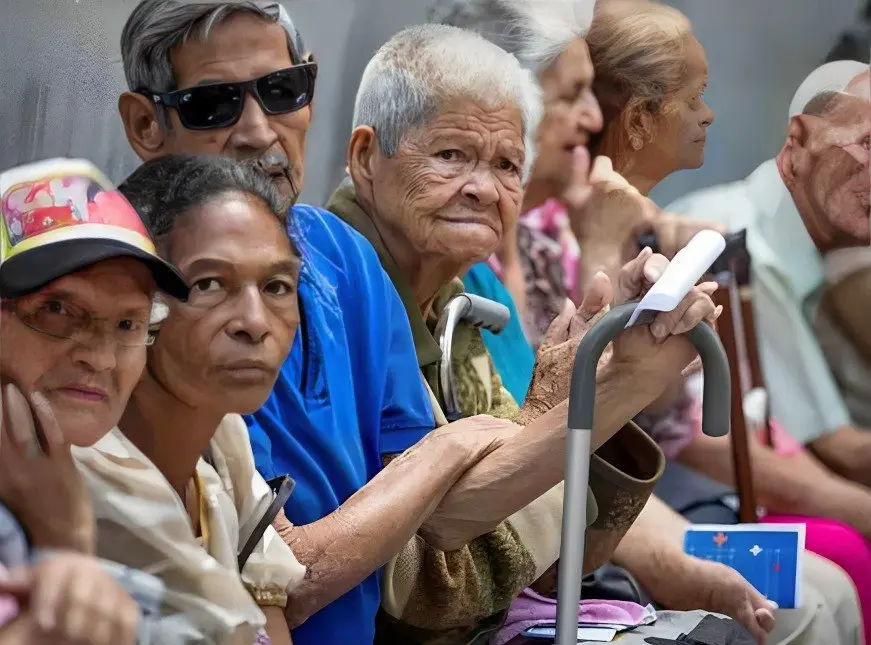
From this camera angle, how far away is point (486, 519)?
6.65 ft

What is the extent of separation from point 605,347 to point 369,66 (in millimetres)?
540

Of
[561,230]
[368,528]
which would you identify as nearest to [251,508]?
[368,528]

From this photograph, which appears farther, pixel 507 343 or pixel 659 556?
pixel 659 556

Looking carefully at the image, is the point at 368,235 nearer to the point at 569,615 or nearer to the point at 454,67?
A: the point at 454,67

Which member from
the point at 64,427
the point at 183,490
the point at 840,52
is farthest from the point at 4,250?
the point at 840,52

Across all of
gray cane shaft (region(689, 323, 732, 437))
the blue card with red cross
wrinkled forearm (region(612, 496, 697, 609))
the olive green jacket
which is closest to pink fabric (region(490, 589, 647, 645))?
the olive green jacket

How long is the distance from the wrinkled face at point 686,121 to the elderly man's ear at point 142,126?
99cm

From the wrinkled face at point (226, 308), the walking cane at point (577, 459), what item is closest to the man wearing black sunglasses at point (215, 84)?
the wrinkled face at point (226, 308)

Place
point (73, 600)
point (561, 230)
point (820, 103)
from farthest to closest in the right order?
point (820, 103)
point (561, 230)
point (73, 600)

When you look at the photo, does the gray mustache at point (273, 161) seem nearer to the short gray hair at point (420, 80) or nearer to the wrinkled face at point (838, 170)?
the short gray hair at point (420, 80)

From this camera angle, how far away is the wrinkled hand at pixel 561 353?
7.04 ft

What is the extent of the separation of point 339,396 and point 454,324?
32 centimetres

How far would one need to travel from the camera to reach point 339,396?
6.28ft

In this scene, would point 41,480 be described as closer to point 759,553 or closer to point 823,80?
point 759,553
